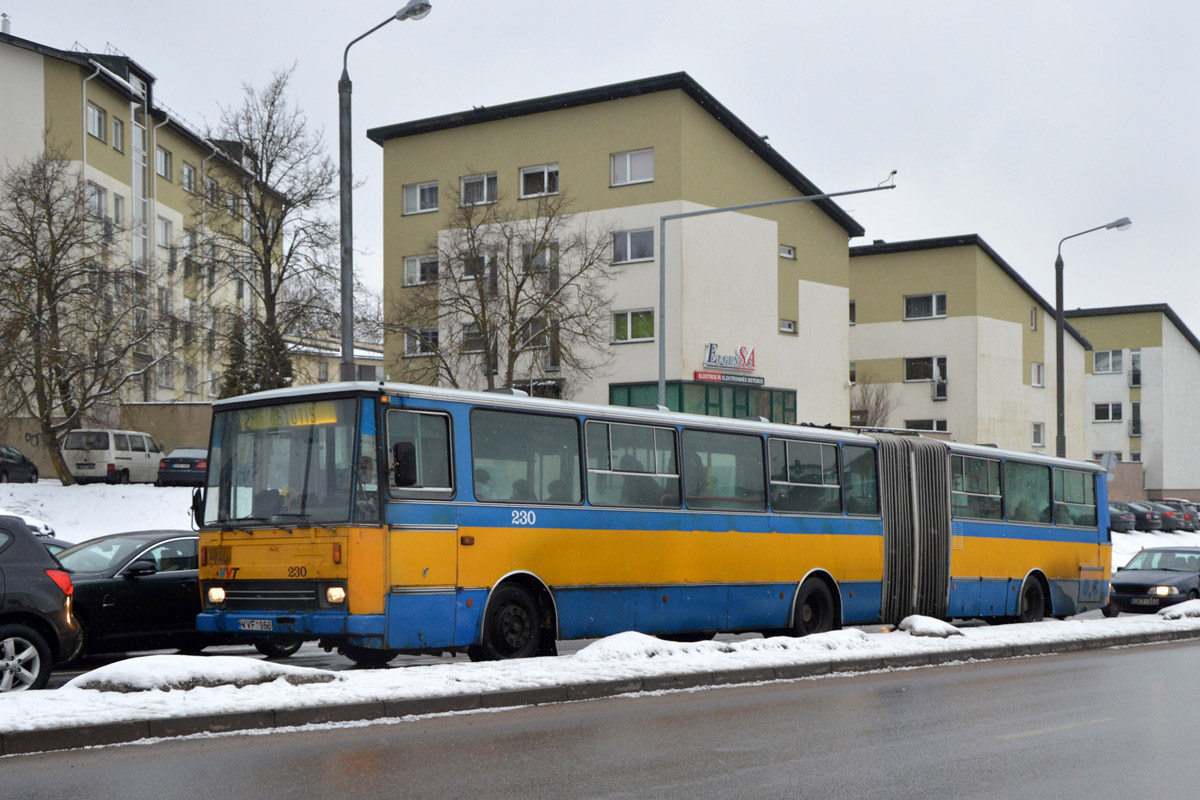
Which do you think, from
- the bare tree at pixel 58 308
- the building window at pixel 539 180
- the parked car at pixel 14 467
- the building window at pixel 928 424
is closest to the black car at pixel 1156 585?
the building window at pixel 539 180

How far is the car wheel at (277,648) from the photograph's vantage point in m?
14.7

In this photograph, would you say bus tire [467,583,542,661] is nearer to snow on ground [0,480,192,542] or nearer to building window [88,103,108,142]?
snow on ground [0,480,192,542]

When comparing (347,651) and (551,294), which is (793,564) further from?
(551,294)

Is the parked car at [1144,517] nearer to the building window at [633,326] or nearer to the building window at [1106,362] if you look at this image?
the building window at [633,326]

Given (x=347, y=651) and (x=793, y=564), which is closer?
(x=347, y=651)

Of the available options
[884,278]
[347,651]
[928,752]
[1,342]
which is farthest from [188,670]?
[884,278]

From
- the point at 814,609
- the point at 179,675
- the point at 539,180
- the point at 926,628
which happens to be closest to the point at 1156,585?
the point at 926,628

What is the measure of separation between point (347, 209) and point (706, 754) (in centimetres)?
1038

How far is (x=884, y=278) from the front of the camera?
6231cm

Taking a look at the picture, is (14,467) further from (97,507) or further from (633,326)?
(633,326)

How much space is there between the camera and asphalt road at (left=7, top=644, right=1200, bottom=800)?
7285 mm

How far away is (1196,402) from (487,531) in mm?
89470

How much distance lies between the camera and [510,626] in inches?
527

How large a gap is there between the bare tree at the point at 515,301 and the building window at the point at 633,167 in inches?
71.5
